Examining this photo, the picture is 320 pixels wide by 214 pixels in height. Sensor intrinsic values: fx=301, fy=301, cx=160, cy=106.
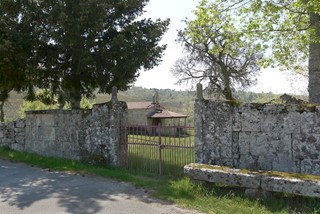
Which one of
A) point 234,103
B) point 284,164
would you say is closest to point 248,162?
point 284,164

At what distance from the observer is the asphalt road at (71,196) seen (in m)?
5.84

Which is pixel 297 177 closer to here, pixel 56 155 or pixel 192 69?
pixel 56 155

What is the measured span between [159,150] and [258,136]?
2738 mm

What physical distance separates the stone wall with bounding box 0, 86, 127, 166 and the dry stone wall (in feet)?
9.84

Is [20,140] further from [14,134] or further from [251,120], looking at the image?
[251,120]

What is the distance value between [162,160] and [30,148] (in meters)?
6.90

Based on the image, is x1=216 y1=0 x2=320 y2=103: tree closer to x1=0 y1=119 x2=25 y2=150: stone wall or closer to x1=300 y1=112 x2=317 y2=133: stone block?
x1=300 y1=112 x2=317 y2=133: stone block

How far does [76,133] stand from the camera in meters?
11.0

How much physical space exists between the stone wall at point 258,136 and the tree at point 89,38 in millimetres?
4906

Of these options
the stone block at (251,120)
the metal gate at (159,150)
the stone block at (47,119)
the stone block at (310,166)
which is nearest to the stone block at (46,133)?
the stone block at (47,119)

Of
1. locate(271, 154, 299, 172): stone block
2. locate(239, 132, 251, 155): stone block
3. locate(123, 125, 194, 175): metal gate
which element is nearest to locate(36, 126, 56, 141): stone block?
locate(123, 125, 194, 175): metal gate

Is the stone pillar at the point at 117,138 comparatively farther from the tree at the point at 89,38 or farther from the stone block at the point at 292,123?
the stone block at the point at 292,123

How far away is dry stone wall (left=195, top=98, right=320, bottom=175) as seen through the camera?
6.67 metres

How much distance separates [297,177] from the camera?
580 cm
